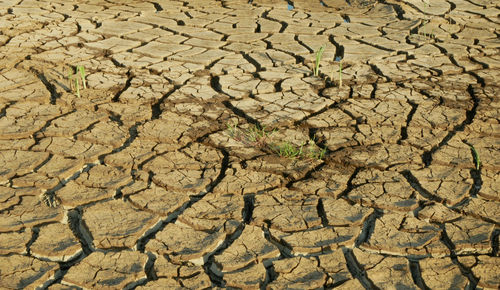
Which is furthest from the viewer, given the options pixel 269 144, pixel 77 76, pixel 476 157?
pixel 77 76

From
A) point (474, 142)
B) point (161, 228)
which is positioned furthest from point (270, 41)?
point (161, 228)

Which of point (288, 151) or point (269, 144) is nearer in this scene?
point (288, 151)

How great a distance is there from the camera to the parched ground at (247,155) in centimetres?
273

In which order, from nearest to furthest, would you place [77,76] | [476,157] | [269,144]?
1. [476,157]
2. [269,144]
3. [77,76]

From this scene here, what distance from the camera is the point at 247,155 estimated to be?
143 inches

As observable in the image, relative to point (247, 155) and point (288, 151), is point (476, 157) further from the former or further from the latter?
point (247, 155)

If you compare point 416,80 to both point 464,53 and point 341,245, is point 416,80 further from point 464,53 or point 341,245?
point 341,245

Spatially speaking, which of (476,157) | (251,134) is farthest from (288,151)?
(476,157)

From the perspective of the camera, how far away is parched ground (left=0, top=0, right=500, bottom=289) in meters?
2.73

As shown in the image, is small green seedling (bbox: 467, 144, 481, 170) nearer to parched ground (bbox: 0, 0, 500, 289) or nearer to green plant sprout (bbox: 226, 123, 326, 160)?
parched ground (bbox: 0, 0, 500, 289)

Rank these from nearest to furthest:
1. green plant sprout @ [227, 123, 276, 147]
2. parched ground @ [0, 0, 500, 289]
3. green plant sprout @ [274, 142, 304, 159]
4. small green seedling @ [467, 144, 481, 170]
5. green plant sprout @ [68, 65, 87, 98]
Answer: parched ground @ [0, 0, 500, 289] < small green seedling @ [467, 144, 481, 170] < green plant sprout @ [274, 142, 304, 159] < green plant sprout @ [227, 123, 276, 147] < green plant sprout @ [68, 65, 87, 98]

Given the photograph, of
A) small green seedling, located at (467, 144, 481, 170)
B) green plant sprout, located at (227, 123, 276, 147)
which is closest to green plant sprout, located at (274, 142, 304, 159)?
green plant sprout, located at (227, 123, 276, 147)

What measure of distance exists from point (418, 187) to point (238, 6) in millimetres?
4095

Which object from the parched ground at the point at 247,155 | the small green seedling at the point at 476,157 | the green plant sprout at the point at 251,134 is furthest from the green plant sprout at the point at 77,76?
the small green seedling at the point at 476,157
